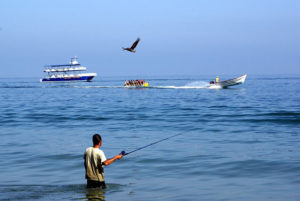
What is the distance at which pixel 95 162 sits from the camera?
28.1ft

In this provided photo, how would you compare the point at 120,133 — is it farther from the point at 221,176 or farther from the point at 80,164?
the point at 221,176

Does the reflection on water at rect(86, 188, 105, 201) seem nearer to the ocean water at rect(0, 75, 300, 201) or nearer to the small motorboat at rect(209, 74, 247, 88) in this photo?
the ocean water at rect(0, 75, 300, 201)

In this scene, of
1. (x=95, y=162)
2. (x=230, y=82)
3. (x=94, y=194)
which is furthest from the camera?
(x=230, y=82)

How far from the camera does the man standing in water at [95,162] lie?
27.2 feet

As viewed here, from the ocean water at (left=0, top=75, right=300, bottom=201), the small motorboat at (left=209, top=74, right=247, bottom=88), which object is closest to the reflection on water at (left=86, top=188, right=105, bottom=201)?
the ocean water at (left=0, top=75, right=300, bottom=201)

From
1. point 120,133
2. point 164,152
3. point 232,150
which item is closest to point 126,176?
point 164,152

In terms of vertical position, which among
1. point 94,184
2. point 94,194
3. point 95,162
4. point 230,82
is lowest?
point 94,194

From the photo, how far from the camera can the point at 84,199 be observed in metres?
9.12

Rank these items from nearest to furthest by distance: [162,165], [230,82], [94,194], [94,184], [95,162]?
[95,162], [94,184], [94,194], [162,165], [230,82]

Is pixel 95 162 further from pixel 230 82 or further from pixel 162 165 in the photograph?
pixel 230 82

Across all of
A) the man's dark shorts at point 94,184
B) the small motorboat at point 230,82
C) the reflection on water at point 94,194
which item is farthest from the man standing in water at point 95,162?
the small motorboat at point 230,82

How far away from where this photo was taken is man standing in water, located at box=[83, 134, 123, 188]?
8.29 meters

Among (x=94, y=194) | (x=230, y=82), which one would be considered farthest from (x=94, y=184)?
(x=230, y=82)

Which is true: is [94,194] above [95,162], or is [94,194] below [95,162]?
below
